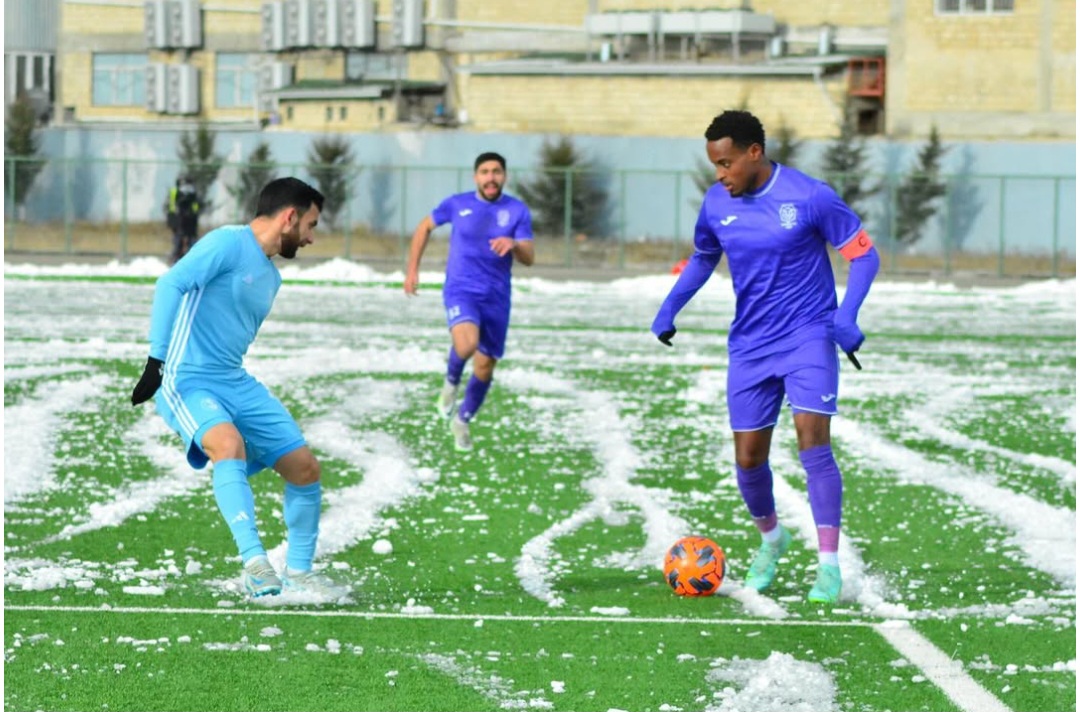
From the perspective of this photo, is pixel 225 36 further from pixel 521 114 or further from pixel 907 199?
pixel 907 199

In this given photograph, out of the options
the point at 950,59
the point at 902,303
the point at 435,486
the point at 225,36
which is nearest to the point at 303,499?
the point at 435,486

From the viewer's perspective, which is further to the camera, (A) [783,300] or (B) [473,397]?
(B) [473,397]

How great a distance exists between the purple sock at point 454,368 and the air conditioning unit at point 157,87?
57383 mm

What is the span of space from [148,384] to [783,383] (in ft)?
9.60

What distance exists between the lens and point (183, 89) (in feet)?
234

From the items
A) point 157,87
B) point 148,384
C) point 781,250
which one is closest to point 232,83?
point 157,87

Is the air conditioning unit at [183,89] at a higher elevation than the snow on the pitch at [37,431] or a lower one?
higher

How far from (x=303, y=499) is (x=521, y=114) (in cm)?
5324

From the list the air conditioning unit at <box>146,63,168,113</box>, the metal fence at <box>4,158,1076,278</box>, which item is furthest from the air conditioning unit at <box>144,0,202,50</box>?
the metal fence at <box>4,158,1076,278</box>

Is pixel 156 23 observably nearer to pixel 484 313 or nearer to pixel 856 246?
pixel 484 313

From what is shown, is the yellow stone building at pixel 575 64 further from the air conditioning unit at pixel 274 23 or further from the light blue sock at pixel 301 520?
the light blue sock at pixel 301 520

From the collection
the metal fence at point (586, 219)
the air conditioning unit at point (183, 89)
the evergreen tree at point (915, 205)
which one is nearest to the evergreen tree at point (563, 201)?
the metal fence at point (586, 219)

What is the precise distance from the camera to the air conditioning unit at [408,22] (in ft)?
218

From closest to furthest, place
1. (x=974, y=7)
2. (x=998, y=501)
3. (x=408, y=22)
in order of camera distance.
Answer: (x=998, y=501) < (x=974, y=7) < (x=408, y=22)
